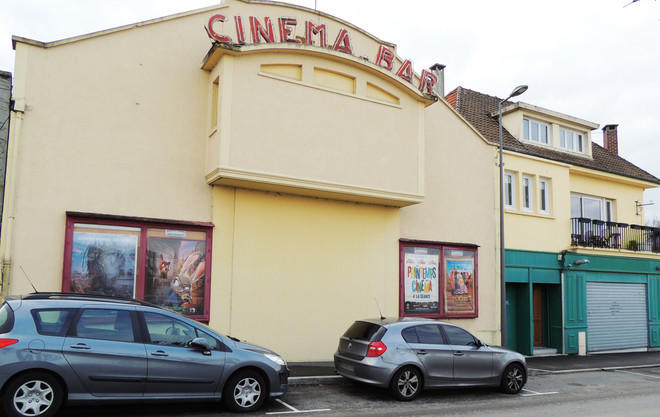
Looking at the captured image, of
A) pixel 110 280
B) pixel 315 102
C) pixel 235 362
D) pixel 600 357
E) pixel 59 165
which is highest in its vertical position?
pixel 315 102

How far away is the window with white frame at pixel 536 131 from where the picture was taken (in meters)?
21.3

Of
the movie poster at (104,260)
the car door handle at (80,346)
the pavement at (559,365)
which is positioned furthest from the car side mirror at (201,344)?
the movie poster at (104,260)

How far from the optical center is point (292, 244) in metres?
14.4

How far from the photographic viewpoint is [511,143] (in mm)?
20125

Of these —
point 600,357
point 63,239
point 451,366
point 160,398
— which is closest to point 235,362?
point 160,398

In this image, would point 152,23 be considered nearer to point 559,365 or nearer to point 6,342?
point 6,342

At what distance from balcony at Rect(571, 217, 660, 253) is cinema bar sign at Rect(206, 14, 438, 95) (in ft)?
28.9

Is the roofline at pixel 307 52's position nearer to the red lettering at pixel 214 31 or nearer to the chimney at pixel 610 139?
the red lettering at pixel 214 31

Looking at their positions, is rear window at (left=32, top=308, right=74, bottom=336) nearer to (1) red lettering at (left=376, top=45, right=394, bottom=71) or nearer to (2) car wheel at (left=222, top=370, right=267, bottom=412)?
(2) car wheel at (left=222, top=370, right=267, bottom=412)

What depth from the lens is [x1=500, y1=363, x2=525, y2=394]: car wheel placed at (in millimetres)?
11703

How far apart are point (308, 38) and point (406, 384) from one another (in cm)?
889

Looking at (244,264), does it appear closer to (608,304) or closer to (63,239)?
(63,239)

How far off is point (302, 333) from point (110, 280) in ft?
16.1

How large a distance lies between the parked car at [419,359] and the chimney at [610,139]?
18406 millimetres
